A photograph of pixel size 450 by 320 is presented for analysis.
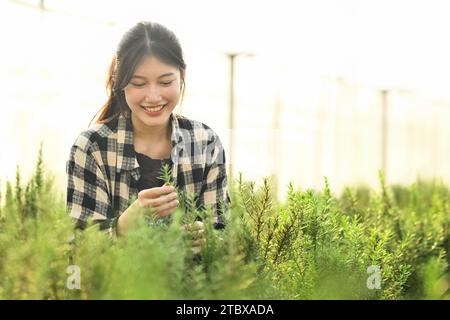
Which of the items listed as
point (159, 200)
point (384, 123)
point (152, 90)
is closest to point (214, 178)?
point (152, 90)

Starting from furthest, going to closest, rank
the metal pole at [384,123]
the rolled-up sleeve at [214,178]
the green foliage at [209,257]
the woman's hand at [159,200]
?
the metal pole at [384,123] → the rolled-up sleeve at [214,178] → the woman's hand at [159,200] → the green foliage at [209,257]

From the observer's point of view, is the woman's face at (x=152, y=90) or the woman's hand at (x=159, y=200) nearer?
the woman's hand at (x=159, y=200)

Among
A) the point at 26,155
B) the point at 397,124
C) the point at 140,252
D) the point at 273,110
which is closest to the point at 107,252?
the point at 140,252

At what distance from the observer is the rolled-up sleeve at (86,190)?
119 centimetres

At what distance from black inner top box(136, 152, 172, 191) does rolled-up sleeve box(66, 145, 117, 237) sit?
77 mm

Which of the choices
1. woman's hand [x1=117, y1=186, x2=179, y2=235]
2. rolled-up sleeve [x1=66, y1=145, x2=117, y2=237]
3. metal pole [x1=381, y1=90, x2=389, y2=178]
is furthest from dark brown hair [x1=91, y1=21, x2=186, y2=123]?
metal pole [x1=381, y1=90, x2=389, y2=178]

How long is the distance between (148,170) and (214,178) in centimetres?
18

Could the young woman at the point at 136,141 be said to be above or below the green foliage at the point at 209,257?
above

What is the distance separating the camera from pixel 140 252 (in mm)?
729

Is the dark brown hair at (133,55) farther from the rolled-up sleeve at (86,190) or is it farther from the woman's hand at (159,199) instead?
the woman's hand at (159,199)

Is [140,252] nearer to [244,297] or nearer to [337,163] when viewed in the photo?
[244,297]

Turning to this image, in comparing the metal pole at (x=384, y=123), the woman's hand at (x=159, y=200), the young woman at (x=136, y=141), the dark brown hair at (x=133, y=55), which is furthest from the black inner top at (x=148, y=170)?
the metal pole at (x=384, y=123)
